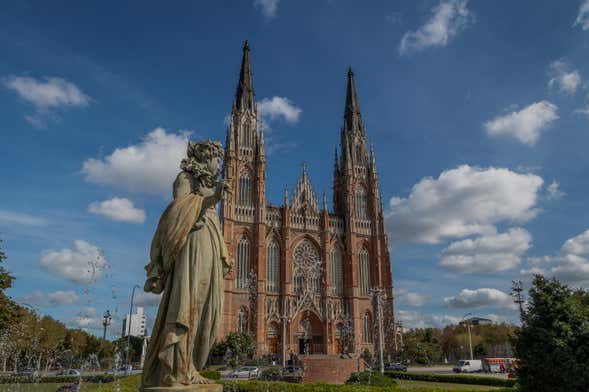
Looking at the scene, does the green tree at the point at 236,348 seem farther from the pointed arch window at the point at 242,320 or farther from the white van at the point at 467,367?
the white van at the point at 467,367

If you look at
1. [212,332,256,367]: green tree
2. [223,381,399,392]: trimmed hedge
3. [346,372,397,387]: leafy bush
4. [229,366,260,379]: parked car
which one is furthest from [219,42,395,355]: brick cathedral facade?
[223,381,399,392]: trimmed hedge

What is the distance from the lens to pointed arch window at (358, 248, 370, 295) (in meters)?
52.8

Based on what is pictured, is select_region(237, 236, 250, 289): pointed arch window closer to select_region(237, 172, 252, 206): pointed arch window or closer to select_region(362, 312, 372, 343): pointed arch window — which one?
select_region(237, 172, 252, 206): pointed arch window

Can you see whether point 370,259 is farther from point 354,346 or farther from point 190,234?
point 190,234

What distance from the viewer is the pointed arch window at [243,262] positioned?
46656 millimetres

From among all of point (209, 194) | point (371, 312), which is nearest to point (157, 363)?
point (209, 194)

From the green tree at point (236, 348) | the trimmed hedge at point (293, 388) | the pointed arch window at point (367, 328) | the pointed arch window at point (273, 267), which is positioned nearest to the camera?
the trimmed hedge at point (293, 388)

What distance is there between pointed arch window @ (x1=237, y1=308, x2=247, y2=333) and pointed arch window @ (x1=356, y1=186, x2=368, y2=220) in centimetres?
1991

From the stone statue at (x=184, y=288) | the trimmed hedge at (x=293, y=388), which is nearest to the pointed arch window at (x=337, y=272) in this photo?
the trimmed hedge at (x=293, y=388)

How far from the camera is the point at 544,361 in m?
10.6

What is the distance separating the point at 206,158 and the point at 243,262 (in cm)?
4345

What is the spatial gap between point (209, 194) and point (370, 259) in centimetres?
5121

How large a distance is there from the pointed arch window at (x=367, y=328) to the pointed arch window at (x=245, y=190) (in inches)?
770

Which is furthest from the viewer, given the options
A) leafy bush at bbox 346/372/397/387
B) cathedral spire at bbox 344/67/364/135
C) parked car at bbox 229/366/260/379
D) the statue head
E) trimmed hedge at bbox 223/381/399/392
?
cathedral spire at bbox 344/67/364/135
